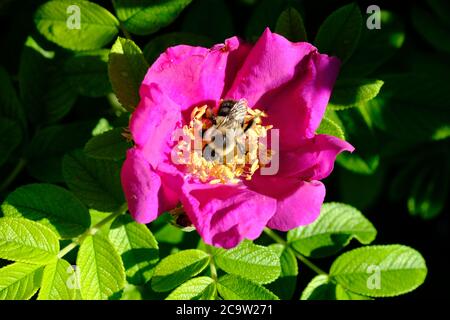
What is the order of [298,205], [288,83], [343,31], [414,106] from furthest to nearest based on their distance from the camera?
[414,106]
[343,31]
[288,83]
[298,205]

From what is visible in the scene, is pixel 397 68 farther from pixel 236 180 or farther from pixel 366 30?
pixel 236 180

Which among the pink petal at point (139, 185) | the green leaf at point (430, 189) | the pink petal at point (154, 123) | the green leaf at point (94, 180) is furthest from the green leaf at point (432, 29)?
the pink petal at point (139, 185)

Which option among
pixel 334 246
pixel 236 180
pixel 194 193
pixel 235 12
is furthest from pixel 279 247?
pixel 235 12

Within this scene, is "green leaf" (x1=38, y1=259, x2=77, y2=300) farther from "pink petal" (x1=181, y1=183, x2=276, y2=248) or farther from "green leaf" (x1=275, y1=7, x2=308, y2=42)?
"green leaf" (x1=275, y1=7, x2=308, y2=42)

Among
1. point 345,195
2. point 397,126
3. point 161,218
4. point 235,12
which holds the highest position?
point 235,12

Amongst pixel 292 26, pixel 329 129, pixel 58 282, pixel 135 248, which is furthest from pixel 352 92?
pixel 58 282

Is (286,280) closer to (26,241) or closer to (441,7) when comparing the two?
(26,241)
